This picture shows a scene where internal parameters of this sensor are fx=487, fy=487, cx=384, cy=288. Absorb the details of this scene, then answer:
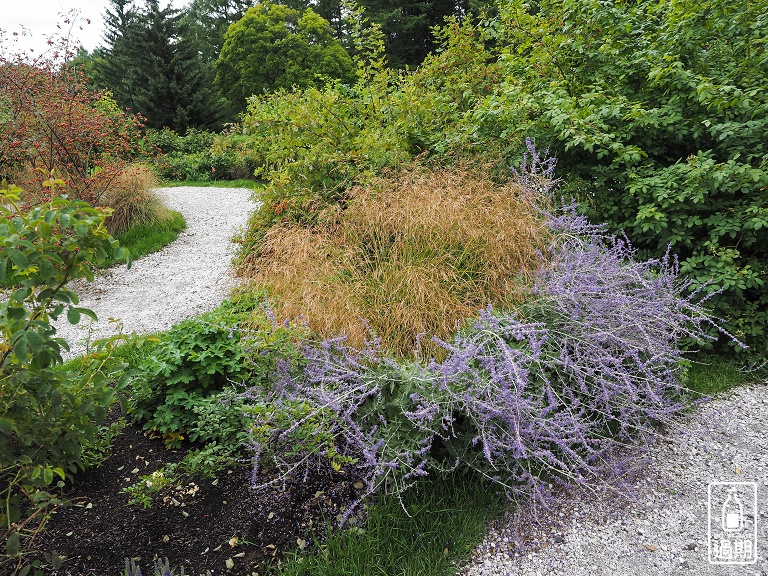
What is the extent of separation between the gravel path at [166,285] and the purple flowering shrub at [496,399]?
182 centimetres

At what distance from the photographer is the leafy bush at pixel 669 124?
10.6ft

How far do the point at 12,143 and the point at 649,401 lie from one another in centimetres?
667

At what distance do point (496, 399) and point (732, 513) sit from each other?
4.01ft

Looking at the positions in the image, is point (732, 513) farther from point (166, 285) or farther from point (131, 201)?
point (131, 201)

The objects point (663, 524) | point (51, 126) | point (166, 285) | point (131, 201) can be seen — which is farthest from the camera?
point (131, 201)

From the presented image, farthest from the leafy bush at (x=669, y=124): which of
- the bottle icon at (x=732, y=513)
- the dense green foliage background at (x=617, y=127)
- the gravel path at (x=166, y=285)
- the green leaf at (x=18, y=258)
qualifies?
the green leaf at (x=18, y=258)

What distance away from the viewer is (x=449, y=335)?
269 cm

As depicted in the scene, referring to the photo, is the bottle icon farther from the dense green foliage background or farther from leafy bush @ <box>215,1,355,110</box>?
leafy bush @ <box>215,1,355,110</box>

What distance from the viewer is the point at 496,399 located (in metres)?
2.08

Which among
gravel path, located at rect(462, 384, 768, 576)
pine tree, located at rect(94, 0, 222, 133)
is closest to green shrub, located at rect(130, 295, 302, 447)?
gravel path, located at rect(462, 384, 768, 576)

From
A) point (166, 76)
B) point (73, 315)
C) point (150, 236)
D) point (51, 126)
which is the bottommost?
point (150, 236)

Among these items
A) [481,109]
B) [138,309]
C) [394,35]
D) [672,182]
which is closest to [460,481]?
[672,182]

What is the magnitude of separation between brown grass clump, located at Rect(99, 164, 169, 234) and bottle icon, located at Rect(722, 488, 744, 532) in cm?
657

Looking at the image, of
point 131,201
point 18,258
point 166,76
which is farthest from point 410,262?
point 166,76
